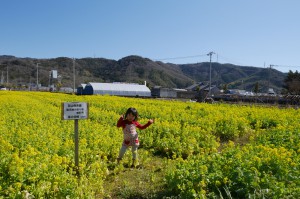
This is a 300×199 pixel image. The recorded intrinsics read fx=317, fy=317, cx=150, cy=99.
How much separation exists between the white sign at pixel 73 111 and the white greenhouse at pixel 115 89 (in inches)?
2001

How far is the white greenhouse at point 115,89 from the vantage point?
189 ft

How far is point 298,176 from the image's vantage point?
13.3 feet

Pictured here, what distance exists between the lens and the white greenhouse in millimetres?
57688

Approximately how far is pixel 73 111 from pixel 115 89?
54.0m

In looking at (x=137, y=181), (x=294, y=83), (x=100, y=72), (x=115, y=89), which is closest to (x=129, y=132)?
(x=137, y=181)

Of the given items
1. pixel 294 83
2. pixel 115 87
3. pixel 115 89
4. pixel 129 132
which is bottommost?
pixel 129 132

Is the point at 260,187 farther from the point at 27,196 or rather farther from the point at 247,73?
the point at 247,73

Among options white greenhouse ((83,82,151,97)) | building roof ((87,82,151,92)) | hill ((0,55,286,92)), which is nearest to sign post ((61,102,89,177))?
white greenhouse ((83,82,151,97))

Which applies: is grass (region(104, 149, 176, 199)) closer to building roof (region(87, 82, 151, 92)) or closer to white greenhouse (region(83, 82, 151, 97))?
white greenhouse (region(83, 82, 151, 97))

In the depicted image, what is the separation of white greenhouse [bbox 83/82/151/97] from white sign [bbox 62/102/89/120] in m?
50.8

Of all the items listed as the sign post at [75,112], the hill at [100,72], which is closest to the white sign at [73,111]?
the sign post at [75,112]

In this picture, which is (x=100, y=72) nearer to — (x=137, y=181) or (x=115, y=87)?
(x=115, y=87)

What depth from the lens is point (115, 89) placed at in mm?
59406

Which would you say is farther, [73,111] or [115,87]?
[115,87]
